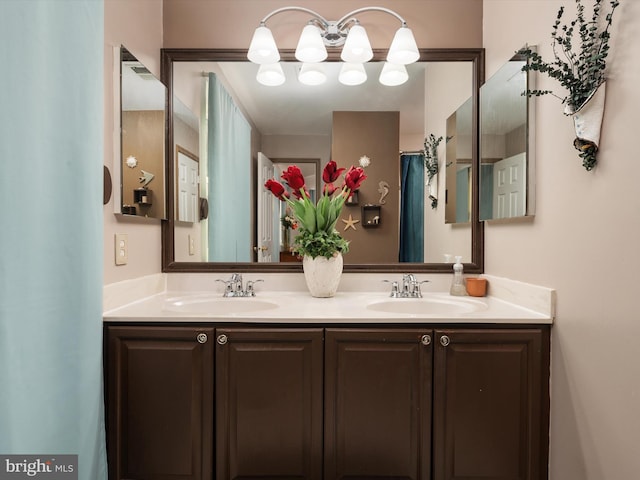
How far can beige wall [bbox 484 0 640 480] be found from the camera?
985 millimetres

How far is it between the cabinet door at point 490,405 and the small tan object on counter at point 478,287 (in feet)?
1.46

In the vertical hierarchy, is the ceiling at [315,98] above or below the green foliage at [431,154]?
above

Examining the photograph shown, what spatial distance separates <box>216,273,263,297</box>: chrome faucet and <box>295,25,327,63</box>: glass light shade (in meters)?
1.10

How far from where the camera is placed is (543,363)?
1.32m

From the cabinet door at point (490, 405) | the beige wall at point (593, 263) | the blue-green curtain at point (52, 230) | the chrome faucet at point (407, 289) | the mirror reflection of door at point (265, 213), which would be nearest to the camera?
the blue-green curtain at point (52, 230)

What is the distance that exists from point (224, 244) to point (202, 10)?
3.85 feet

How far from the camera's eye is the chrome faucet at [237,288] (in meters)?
1.82

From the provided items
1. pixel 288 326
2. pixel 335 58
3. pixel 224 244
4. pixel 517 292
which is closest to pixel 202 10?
pixel 335 58

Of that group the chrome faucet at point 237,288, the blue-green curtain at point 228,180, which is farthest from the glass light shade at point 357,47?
the chrome faucet at point 237,288

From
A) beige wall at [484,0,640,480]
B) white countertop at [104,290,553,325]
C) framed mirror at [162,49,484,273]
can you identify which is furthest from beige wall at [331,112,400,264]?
beige wall at [484,0,640,480]

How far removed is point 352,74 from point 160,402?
1.67 metres

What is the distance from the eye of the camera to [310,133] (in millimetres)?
1916

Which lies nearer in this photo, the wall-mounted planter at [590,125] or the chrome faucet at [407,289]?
the wall-mounted planter at [590,125]

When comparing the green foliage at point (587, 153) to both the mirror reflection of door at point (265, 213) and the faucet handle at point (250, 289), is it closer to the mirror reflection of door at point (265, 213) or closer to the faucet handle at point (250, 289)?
the mirror reflection of door at point (265, 213)
